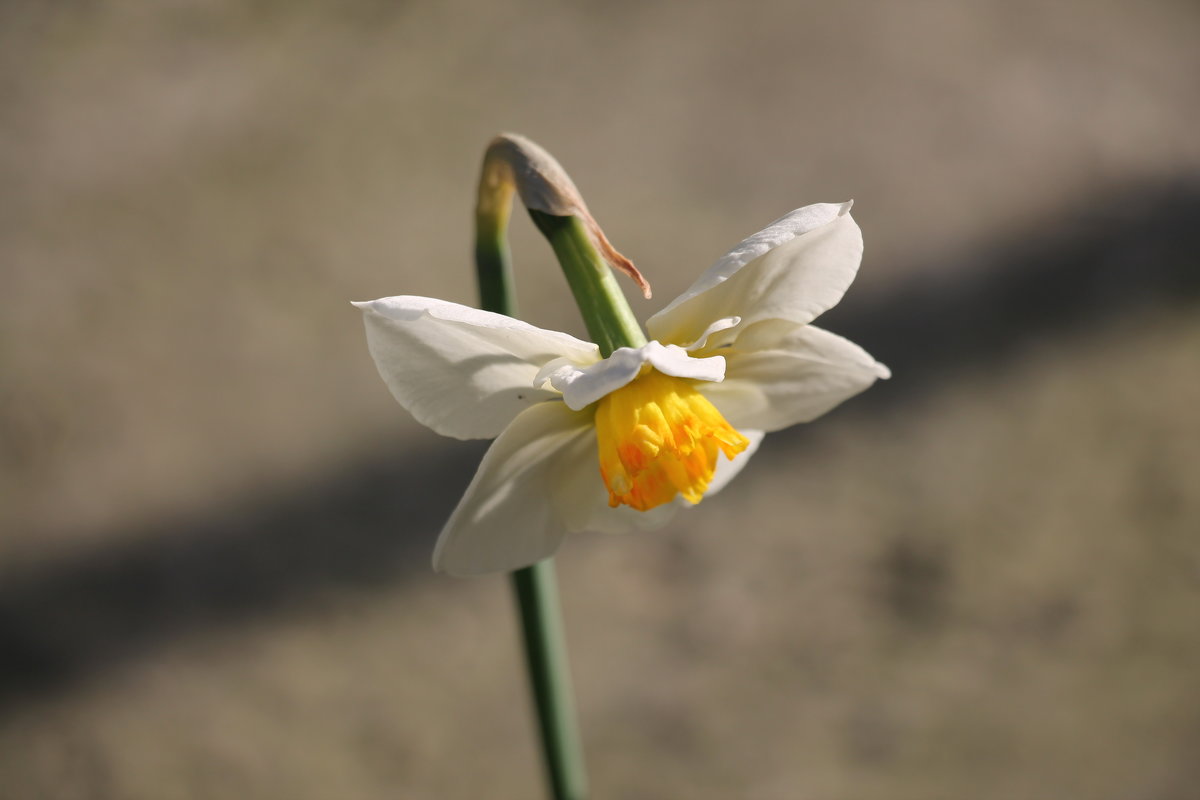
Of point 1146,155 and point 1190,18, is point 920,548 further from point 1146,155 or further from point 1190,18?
point 1190,18

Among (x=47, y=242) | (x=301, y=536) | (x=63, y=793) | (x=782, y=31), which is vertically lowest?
(x=63, y=793)

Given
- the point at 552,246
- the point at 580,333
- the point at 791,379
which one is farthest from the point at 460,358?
the point at 580,333

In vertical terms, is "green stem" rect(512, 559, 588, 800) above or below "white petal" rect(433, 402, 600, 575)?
below

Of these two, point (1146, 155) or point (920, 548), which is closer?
point (920, 548)

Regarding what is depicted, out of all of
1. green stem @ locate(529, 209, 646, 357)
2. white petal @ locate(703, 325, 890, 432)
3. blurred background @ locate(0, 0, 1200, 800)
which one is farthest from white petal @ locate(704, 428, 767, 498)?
blurred background @ locate(0, 0, 1200, 800)

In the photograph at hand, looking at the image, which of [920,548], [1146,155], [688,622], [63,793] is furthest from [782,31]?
[63,793]

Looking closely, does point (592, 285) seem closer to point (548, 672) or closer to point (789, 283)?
point (789, 283)

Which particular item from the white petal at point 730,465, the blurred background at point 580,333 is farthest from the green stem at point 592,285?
the blurred background at point 580,333

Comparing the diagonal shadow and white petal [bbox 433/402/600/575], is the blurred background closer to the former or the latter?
the diagonal shadow
